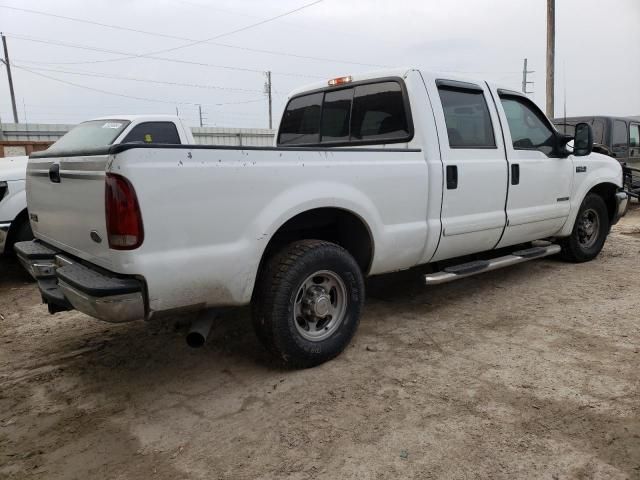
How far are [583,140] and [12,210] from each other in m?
5.91

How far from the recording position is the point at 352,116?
14.0ft

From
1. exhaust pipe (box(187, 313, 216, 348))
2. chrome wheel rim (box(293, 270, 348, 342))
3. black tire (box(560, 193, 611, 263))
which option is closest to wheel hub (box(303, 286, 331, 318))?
chrome wheel rim (box(293, 270, 348, 342))

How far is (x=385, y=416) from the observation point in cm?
271

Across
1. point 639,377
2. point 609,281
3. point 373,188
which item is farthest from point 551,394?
point 609,281

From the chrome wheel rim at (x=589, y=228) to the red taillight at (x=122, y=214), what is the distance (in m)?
5.03

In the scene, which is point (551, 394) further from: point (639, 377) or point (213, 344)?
point (213, 344)

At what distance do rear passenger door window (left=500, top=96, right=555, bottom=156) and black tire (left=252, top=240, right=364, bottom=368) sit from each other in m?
2.27

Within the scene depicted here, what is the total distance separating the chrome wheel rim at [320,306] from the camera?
128 inches

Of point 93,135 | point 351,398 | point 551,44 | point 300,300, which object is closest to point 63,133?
point 93,135

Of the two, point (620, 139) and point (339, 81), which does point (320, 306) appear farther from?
point (620, 139)

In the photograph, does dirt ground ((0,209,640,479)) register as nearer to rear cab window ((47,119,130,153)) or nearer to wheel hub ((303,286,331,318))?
wheel hub ((303,286,331,318))

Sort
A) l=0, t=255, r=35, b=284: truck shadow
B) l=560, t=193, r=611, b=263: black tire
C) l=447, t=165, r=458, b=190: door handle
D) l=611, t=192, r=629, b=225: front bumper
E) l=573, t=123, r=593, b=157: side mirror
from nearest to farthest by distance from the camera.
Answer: l=447, t=165, r=458, b=190: door handle < l=573, t=123, r=593, b=157: side mirror < l=560, t=193, r=611, b=263: black tire < l=0, t=255, r=35, b=284: truck shadow < l=611, t=192, r=629, b=225: front bumper

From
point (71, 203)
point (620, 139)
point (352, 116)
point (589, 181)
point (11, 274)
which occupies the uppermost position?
point (352, 116)

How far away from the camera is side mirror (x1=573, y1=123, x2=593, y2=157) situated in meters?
5.02
